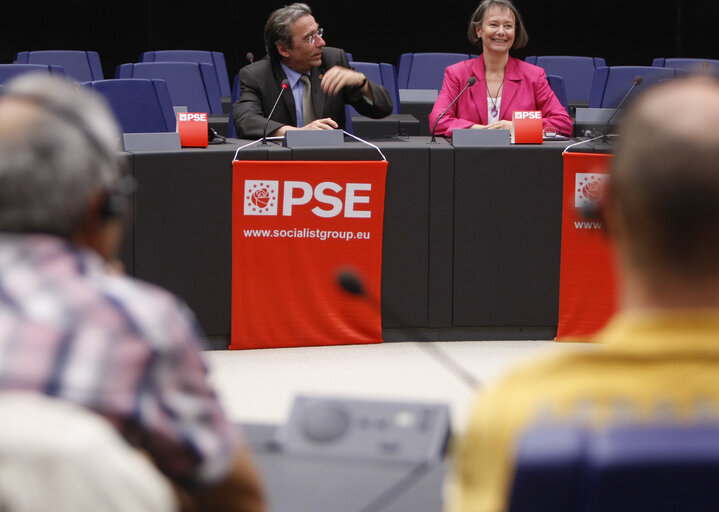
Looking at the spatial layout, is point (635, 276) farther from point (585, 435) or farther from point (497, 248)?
point (497, 248)

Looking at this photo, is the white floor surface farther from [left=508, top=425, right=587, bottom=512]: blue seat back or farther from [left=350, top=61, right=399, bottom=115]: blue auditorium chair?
[left=350, top=61, right=399, bottom=115]: blue auditorium chair

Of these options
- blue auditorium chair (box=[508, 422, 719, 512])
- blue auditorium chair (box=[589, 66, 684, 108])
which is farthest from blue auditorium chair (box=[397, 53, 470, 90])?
blue auditorium chair (box=[508, 422, 719, 512])

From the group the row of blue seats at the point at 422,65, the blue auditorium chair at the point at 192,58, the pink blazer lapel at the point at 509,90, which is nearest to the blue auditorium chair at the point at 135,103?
the pink blazer lapel at the point at 509,90

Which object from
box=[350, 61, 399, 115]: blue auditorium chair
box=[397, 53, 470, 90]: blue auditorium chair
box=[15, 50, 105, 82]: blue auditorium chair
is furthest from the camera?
box=[15, 50, 105, 82]: blue auditorium chair

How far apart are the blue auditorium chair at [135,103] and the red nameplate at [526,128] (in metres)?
1.82

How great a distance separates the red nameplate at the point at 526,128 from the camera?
3.95 m

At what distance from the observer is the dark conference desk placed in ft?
12.5

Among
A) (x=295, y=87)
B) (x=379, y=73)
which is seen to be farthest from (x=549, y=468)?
(x=379, y=73)

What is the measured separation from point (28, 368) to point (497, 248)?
3265 mm

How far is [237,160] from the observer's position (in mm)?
3773

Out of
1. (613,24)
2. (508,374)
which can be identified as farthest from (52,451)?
(613,24)

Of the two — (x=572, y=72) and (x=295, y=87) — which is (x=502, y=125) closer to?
(x=295, y=87)

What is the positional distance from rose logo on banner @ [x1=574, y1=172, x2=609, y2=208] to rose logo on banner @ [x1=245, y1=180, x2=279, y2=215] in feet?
3.51

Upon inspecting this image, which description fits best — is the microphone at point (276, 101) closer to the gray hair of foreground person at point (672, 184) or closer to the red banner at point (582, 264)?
the red banner at point (582, 264)
